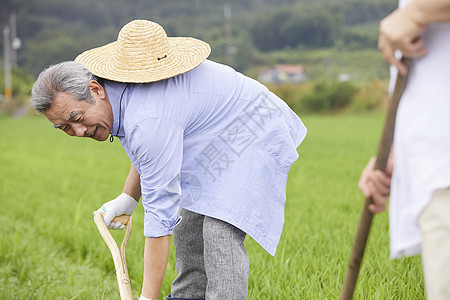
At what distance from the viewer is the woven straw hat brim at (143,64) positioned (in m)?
1.93

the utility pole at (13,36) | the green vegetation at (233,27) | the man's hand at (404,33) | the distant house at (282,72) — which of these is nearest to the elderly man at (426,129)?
the man's hand at (404,33)

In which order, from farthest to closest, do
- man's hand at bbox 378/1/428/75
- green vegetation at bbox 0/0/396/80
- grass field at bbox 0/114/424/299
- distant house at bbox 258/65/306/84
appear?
green vegetation at bbox 0/0/396/80, distant house at bbox 258/65/306/84, grass field at bbox 0/114/424/299, man's hand at bbox 378/1/428/75

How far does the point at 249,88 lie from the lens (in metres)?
2.15

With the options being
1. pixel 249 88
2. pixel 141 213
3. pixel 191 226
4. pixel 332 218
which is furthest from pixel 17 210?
pixel 249 88

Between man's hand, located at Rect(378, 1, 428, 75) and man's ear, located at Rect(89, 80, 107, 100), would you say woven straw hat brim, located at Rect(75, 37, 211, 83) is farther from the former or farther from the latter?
man's hand, located at Rect(378, 1, 428, 75)

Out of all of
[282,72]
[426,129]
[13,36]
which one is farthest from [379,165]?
[13,36]

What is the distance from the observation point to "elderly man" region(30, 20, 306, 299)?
189 cm

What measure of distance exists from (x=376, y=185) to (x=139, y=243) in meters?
2.59

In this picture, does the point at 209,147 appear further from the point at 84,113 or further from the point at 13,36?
the point at 13,36

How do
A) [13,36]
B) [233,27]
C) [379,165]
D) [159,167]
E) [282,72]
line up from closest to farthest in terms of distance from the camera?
1. [379,165]
2. [159,167]
3. [282,72]
4. [233,27]
5. [13,36]

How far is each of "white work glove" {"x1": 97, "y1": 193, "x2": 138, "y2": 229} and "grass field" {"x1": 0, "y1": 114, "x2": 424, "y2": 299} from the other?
659 mm

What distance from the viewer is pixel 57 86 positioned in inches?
75.0

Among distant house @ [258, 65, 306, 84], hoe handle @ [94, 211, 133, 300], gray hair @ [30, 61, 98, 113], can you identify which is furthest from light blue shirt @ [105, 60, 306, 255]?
distant house @ [258, 65, 306, 84]

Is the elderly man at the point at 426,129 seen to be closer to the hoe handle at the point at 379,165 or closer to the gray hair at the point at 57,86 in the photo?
the hoe handle at the point at 379,165
